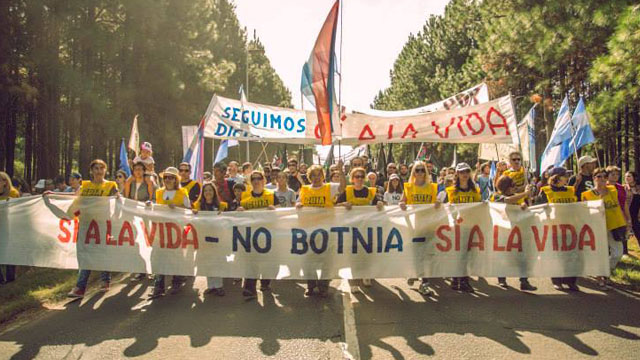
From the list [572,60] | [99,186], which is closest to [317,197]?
[99,186]

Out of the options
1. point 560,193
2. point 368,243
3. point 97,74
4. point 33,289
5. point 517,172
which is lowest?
point 33,289

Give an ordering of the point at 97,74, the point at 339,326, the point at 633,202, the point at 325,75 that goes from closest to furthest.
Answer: the point at 339,326, the point at 325,75, the point at 633,202, the point at 97,74

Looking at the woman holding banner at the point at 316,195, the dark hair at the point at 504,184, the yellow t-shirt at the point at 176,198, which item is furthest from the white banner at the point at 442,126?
the yellow t-shirt at the point at 176,198

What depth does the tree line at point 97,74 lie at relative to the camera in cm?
2116

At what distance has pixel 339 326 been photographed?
5715 millimetres

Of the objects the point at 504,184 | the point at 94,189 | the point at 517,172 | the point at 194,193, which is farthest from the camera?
the point at 517,172

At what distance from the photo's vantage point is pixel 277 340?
5281 millimetres

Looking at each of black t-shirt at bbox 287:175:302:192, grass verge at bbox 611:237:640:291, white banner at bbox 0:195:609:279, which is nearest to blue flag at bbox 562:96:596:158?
grass verge at bbox 611:237:640:291

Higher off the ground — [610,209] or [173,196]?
[173,196]

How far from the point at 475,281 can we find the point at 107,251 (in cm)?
519

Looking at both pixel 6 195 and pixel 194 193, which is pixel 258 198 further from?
pixel 6 195

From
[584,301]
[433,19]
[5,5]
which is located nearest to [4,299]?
[584,301]

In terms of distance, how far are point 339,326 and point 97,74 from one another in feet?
81.7

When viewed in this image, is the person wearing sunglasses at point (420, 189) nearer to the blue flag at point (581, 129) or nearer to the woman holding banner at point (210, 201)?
the woman holding banner at point (210, 201)
